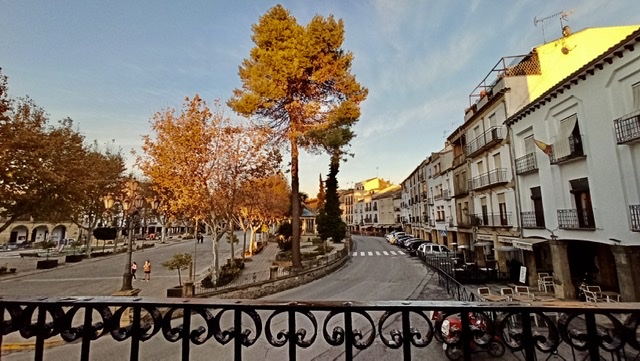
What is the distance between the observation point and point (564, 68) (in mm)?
18328

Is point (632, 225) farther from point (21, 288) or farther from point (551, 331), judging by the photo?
point (21, 288)

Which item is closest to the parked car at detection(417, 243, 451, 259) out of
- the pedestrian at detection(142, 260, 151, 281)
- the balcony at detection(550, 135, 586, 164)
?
the balcony at detection(550, 135, 586, 164)

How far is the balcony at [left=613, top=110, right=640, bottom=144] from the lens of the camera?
10484mm

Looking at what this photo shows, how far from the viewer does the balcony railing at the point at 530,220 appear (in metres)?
16.5

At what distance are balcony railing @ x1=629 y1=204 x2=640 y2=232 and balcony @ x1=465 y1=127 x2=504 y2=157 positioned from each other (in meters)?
8.84

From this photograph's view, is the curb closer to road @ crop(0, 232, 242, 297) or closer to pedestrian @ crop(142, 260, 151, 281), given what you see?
road @ crop(0, 232, 242, 297)

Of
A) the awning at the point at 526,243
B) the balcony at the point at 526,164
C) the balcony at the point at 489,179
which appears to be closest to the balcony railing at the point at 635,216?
the awning at the point at 526,243

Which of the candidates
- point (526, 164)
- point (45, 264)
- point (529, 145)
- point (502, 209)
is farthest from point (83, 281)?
point (529, 145)

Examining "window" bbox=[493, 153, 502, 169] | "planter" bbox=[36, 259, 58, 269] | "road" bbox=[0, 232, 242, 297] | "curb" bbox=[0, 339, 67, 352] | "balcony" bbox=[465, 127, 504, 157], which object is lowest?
"curb" bbox=[0, 339, 67, 352]


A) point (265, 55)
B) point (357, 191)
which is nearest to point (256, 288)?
point (265, 55)

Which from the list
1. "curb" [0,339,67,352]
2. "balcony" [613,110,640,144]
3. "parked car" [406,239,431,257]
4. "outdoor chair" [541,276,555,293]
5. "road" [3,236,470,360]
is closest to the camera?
"road" [3,236,470,360]

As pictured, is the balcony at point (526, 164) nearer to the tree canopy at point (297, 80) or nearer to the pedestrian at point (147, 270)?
the tree canopy at point (297, 80)

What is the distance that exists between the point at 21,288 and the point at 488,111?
31433 mm

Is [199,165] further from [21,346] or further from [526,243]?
[526,243]
